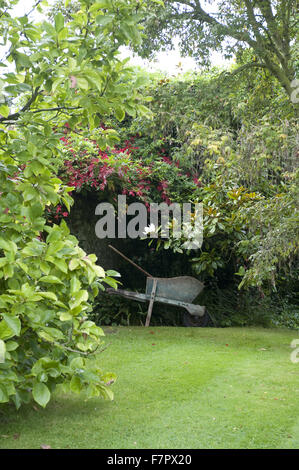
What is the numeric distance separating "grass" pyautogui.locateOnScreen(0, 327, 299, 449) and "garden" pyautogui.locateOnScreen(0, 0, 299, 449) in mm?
19

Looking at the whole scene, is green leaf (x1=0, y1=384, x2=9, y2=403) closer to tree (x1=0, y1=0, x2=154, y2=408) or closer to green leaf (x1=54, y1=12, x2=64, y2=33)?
tree (x1=0, y1=0, x2=154, y2=408)

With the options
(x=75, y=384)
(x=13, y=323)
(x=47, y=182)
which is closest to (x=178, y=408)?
(x=75, y=384)

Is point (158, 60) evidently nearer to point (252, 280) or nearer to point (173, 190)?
point (173, 190)

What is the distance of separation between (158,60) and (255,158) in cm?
241

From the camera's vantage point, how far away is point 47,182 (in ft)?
10.4

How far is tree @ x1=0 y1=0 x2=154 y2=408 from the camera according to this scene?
8.94 ft

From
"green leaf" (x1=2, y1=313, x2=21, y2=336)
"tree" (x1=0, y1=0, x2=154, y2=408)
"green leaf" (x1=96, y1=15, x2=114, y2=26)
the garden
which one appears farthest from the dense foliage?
"green leaf" (x1=2, y1=313, x2=21, y2=336)

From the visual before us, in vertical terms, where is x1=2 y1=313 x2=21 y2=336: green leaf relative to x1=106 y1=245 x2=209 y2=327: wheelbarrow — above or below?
above

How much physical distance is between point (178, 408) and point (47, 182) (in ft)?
6.18

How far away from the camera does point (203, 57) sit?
618cm

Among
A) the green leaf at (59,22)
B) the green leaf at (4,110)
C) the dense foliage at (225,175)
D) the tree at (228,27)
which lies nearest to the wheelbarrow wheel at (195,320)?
the dense foliage at (225,175)

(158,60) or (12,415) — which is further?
(158,60)

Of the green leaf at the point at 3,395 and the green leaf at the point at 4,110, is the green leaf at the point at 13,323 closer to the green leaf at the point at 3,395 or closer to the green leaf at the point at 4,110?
the green leaf at the point at 3,395
